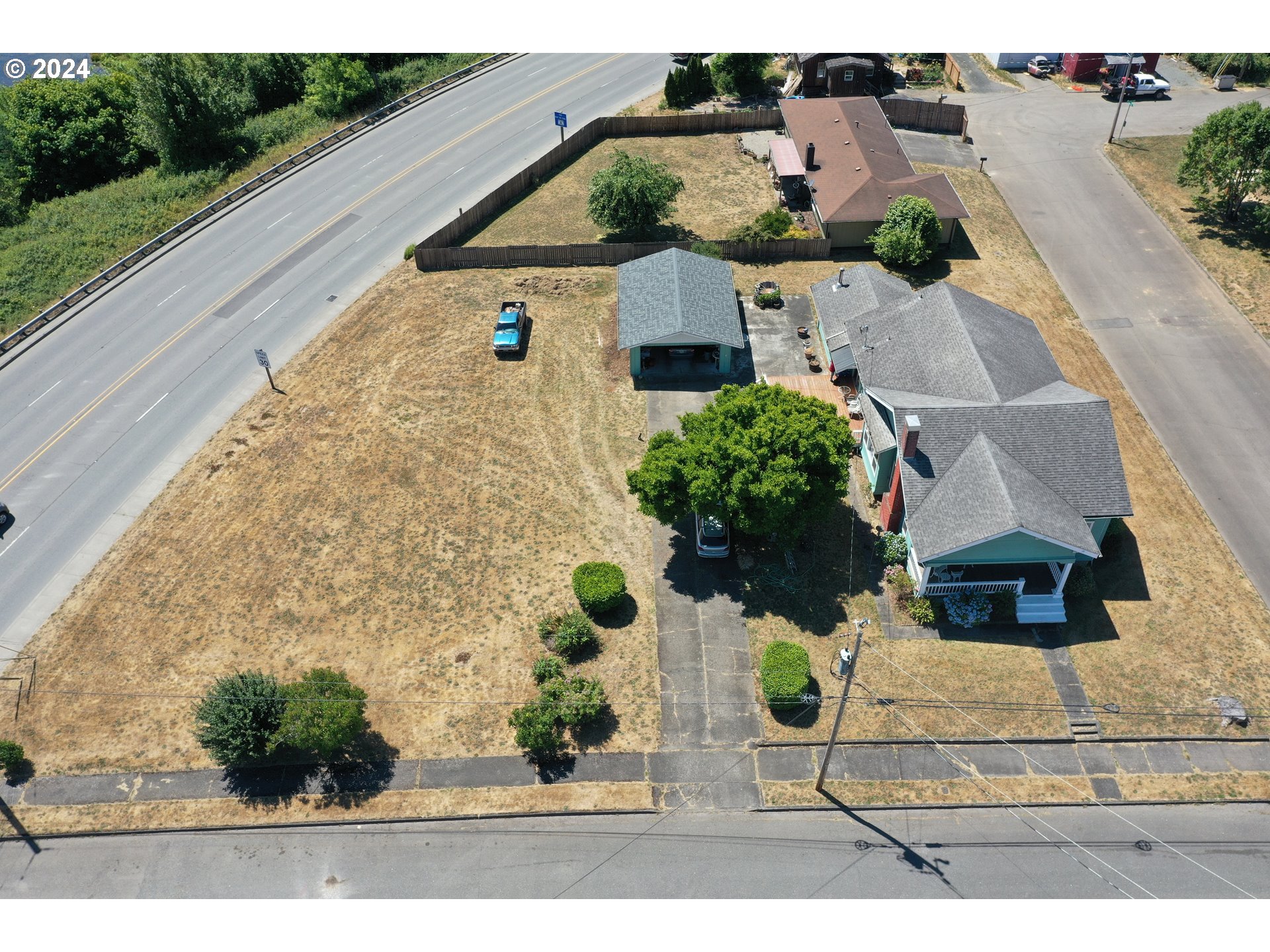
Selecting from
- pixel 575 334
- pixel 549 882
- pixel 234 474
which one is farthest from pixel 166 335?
pixel 549 882

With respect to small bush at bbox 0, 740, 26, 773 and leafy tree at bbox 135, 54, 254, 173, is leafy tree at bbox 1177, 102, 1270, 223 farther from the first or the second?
leafy tree at bbox 135, 54, 254, 173

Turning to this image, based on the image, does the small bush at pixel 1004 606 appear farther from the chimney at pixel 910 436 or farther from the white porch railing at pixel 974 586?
the chimney at pixel 910 436

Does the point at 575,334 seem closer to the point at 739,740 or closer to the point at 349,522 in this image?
the point at 349,522

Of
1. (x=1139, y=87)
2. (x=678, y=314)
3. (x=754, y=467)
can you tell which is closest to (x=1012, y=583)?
(x=754, y=467)

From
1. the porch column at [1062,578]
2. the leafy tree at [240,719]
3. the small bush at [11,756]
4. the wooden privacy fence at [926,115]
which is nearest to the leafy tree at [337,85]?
the wooden privacy fence at [926,115]

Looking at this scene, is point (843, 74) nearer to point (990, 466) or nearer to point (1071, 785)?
point (990, 466)

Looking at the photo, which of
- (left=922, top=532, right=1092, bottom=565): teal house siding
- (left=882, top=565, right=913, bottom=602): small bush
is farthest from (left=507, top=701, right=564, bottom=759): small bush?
(left=922, top=532, right=1092, bottom=565): teal house siding
